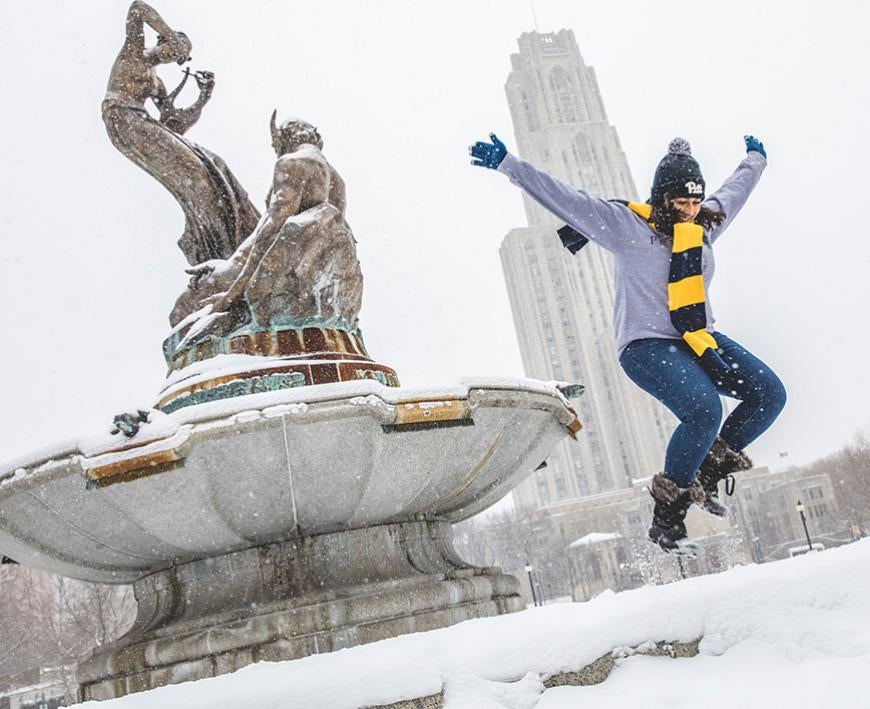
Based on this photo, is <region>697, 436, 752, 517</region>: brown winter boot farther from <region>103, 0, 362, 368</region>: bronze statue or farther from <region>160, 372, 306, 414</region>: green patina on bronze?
<region>103, 0, 362, 368</region>: bronze statue

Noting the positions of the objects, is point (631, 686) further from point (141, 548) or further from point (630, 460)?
point (630, 460)

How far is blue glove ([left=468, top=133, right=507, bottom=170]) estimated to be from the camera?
10.7ft

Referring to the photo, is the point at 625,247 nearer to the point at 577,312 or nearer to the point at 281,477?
the point at 281,477

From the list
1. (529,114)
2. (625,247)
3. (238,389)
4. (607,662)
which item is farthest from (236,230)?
(529,114)

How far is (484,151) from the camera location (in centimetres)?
329

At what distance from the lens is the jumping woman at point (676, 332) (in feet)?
10.5

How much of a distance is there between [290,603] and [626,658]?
2035 millimetres

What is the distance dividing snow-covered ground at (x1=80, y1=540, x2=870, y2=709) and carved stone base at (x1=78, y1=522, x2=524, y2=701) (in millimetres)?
1222

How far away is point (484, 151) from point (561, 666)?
6.59 feet

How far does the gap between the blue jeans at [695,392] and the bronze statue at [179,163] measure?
3.55 metres

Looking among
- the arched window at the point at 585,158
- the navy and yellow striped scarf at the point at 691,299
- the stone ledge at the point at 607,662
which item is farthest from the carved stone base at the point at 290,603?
the arched window at the point at 585,158

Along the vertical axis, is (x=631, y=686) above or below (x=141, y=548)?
below

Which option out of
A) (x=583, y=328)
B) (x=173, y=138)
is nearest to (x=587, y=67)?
(x=583, y=328)

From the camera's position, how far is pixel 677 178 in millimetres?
3406
